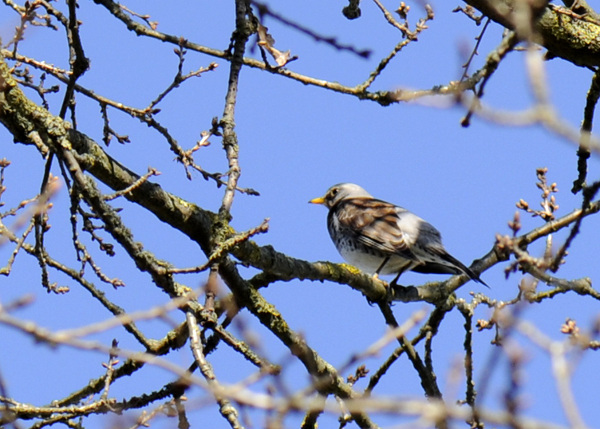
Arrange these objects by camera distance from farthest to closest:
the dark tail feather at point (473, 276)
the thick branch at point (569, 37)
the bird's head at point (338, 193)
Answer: the bird's head at point (338, 193) < the dark tail feather at point (473, 276) < the thick branch at point (569, 37)

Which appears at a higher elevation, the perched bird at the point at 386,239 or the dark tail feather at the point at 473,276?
the perched bird at the point at 386,239

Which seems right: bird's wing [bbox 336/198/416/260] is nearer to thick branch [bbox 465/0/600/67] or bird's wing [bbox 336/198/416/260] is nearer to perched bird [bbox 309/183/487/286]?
perched bird [bbox 309/183/487/286]

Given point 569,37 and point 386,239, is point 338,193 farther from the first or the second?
point 569,37

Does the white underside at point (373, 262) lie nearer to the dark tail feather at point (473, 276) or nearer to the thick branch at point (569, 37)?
the dark tail feather at point (473, 276)

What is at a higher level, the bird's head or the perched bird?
the bird's head

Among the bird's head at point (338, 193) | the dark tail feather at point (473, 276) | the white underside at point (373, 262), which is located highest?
the bird's head at point (338, 193)

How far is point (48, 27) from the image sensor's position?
17.1 ft

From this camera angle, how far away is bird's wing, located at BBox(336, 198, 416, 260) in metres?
7.89

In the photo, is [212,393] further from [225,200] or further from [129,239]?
[225,200]

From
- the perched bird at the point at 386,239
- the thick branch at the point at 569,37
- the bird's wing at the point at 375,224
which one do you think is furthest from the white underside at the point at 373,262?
the thick branch at the point at 569,37

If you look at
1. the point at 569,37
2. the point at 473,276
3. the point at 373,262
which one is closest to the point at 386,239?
the point at 373,262

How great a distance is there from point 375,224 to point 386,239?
1.41 ft

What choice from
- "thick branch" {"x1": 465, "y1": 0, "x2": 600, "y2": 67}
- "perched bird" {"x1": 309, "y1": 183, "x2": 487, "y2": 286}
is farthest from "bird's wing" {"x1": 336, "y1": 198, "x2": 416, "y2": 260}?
"thick branch" {"x1": 465, "y1": 0, "x2": 600, "y2": 67}

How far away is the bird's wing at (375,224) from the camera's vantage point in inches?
311
